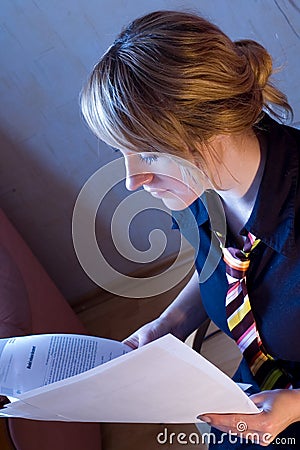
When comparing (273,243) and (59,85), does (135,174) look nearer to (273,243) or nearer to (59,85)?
(273,243)

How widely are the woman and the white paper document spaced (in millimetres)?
87

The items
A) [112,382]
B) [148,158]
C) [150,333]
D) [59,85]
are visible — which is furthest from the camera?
[59,85]

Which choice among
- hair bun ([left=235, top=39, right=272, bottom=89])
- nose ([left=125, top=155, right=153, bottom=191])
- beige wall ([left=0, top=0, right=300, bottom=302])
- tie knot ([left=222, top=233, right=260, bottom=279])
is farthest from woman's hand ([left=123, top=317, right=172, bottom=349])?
beige wall ([left=0, top=0, right=300, bottom=302])

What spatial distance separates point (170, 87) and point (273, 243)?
260mm

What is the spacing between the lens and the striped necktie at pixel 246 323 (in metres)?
0.83

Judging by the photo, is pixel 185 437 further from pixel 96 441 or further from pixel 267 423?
pixel 267 423

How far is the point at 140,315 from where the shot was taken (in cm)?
170

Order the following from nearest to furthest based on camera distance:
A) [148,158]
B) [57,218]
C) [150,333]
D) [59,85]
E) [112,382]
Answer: [112,382] → [148,158] → [150,333] → [59,85] → [57,218]

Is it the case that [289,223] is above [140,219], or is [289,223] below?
above

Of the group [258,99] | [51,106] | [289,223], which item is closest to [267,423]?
[289,223]

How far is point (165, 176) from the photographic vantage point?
76 cm

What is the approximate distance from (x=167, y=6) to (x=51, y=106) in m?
0.35

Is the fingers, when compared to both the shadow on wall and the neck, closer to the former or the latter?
the neck

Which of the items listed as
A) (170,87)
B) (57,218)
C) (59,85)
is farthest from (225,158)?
(57,218)
